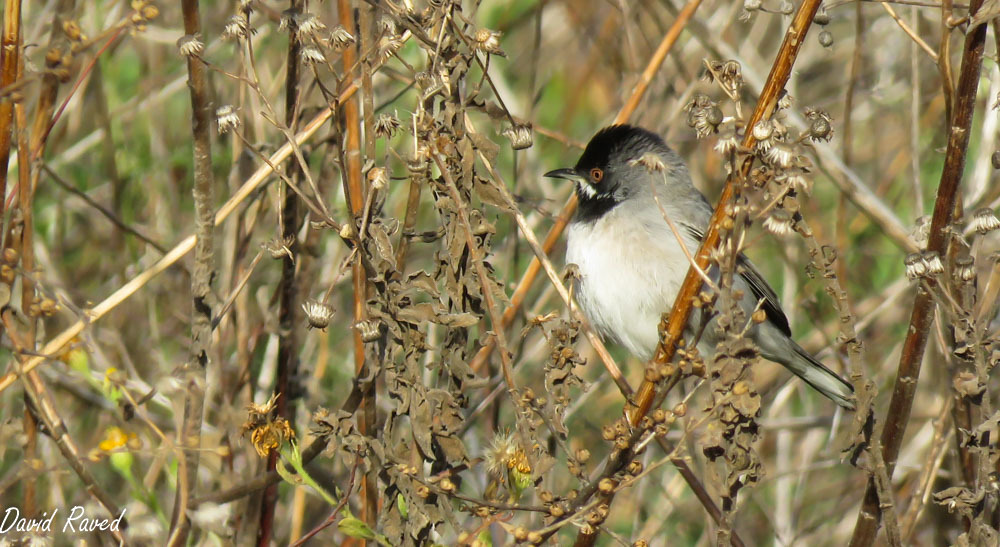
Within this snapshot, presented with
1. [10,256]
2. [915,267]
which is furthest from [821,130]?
[10,256]

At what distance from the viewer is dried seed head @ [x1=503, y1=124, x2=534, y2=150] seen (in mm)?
2434

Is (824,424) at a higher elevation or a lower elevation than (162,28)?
higher

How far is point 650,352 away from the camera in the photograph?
178 inches

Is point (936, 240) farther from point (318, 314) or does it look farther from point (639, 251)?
point (639, 251)

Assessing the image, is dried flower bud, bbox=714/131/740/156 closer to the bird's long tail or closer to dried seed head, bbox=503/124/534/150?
dried seed head, bbox=503/124/534/150

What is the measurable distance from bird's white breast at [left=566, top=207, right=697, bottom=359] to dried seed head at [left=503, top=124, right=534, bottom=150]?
1.63 m

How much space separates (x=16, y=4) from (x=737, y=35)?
4.85 metres

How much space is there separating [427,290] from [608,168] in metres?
2.17

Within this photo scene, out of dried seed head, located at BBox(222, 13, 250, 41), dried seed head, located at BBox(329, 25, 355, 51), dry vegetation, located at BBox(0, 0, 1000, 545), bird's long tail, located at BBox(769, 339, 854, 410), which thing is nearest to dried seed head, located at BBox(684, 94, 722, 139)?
dry vegetation, located at BBox(0, 0, 1000, 545)

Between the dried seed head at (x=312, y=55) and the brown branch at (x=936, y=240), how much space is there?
154cm

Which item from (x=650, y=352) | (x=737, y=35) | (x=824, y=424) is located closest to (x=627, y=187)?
(x=650, y=352)

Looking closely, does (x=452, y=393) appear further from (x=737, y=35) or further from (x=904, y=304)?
(x=737, y=35)

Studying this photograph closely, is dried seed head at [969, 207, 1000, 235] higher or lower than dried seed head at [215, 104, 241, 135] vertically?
higher

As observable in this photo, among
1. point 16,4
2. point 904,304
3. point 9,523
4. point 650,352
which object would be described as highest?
point 904,304
